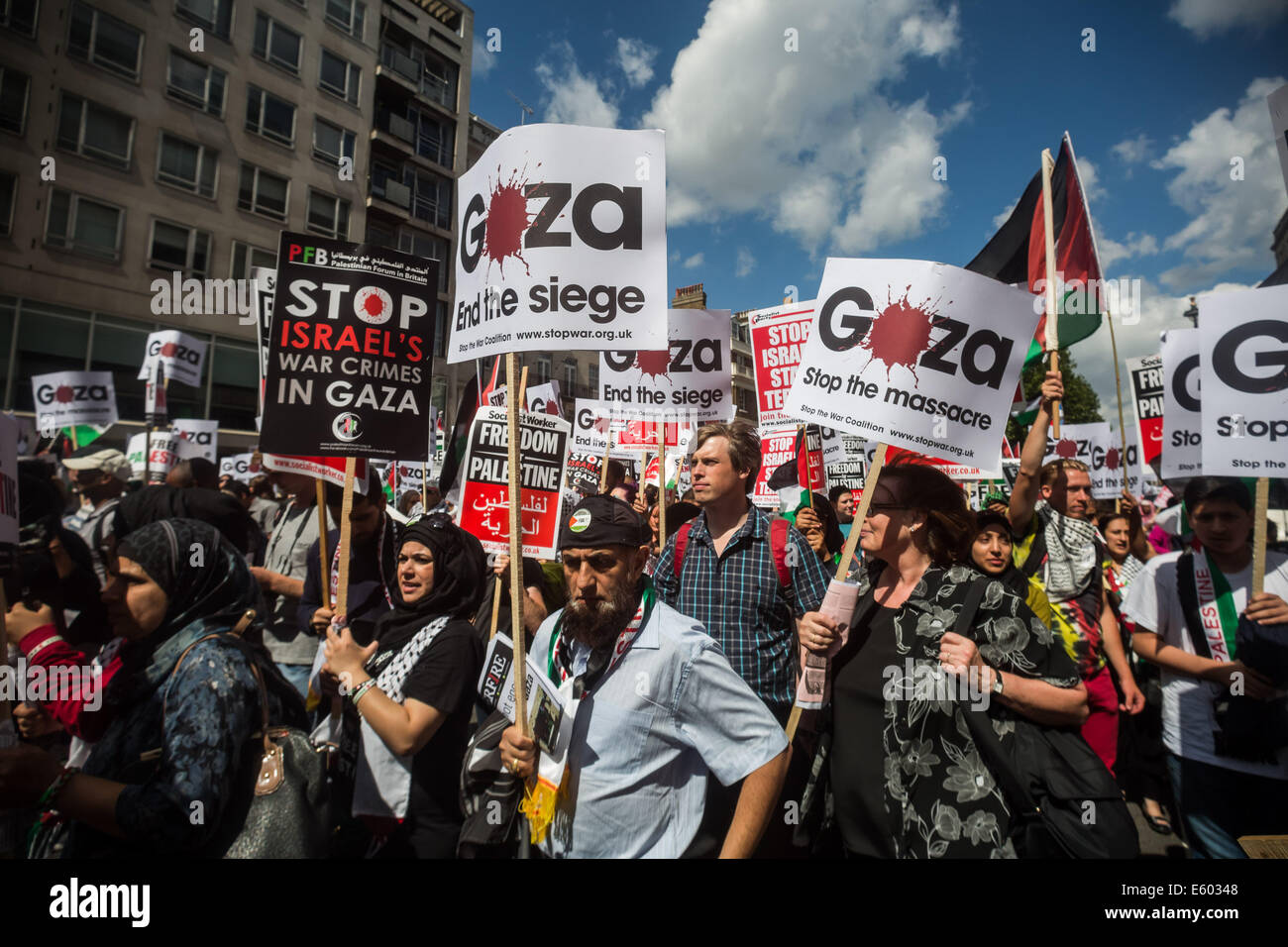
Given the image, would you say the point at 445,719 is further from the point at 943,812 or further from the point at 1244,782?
the point at 1244,782

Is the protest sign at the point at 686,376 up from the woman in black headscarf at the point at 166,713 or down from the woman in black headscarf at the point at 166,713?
up

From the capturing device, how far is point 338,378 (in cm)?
342

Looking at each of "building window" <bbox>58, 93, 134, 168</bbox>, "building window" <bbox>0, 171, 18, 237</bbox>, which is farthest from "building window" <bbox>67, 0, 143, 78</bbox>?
"building window" <bbox>0, 171, 18, 237</bbox>

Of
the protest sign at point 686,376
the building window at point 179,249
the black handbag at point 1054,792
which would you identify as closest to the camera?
the black handbag at point 1054,792

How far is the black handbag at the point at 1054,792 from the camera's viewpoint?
2.08 m

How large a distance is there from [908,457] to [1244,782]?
1.97 meters

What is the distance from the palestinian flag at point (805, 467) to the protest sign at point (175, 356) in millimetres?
7176

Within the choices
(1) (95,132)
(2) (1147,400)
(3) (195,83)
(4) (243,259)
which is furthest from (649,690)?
→ (3) (195,83)

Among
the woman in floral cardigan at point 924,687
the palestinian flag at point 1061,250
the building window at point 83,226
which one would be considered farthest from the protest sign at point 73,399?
the building window at point 83,226

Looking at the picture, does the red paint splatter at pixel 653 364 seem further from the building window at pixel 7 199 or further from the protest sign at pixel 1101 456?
the building window at pixel 7 199

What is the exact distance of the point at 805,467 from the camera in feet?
23.3

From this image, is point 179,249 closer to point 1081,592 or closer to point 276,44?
point 276,44

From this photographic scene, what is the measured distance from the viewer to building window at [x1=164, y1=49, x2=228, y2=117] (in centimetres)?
2253

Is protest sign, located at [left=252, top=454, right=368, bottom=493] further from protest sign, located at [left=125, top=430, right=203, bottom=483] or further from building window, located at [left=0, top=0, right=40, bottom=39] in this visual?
building window, located at [left=0, top=0, right=40, bottom=39]
